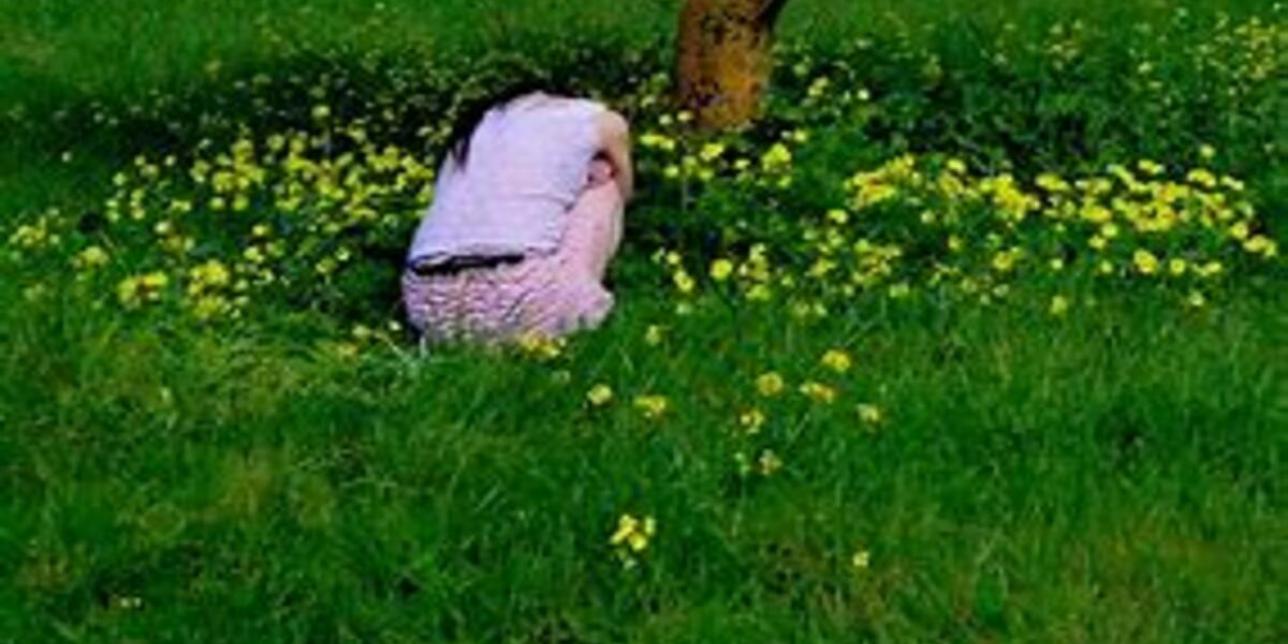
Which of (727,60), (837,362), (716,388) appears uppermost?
(837,362)

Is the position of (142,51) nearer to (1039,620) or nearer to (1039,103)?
(1039,103)

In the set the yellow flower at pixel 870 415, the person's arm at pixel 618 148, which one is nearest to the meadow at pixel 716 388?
the yellow flower at pixel 870 415

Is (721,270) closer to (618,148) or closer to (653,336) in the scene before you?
(653,336)

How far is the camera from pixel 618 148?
8820 millimetres

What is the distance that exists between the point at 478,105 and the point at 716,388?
2598mm

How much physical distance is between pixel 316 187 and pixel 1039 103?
Answer: 2930 millimetres

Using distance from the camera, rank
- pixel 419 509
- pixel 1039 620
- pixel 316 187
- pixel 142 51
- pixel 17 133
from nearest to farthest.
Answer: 1. pixel 1039 620
2. pixel 419 509
3. pixel 316 187
4. pixel 17 133
5. pixel 142 51

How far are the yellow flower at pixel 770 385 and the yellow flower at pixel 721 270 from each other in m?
1.02

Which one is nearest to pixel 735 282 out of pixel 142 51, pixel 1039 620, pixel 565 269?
pixel 565 269

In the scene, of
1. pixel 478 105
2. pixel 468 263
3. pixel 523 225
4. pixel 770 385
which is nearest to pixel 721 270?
pixel 523 225

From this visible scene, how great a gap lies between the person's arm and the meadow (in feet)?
0.44

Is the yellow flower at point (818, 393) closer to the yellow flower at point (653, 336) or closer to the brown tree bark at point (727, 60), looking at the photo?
the yellow flower at point (653, 336)

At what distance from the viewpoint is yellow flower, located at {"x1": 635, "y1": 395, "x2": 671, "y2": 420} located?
22.7 feet

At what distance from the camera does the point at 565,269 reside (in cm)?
810
